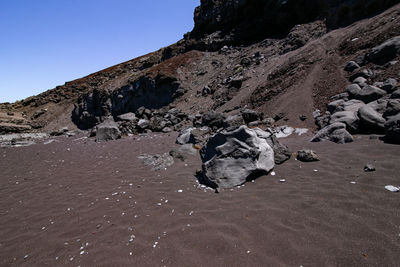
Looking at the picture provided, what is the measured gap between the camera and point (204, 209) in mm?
4465

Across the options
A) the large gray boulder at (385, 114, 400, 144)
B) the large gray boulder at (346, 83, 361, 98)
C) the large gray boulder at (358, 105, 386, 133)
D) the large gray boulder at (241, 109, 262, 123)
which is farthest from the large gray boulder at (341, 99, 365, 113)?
the large gray boulder at (241, 109, 262, 123)

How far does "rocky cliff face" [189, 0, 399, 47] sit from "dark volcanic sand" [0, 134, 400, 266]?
55.9ft

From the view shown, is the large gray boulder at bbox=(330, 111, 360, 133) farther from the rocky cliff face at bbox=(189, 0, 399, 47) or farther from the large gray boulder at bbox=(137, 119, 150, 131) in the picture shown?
the large gray boulder at bbox=(137, 119, 150, 131)

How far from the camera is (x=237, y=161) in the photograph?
5641mm

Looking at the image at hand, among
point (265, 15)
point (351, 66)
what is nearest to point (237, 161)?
point (351, 66)

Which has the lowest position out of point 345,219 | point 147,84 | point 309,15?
point 345,219

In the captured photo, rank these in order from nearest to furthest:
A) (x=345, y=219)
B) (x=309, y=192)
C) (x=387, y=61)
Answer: (x=345, y=219) → (x=309, y=192) → (x=387, y=61)

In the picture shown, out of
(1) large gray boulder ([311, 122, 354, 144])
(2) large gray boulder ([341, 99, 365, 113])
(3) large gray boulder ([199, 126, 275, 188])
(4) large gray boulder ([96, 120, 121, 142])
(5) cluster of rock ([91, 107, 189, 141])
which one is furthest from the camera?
(5) cluster of rock ([91, 107, 189, 141])

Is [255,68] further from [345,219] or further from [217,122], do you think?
[345,219]

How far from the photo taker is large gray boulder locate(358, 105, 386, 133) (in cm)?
737

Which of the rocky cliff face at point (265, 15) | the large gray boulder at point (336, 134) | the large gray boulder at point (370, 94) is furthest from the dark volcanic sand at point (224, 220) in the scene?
the rocky cliff face at point (265, 15)

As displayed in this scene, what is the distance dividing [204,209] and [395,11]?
1933cm

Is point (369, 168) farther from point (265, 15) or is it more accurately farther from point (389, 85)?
point (265, 15)

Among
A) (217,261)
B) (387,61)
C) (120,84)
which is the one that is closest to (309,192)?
(217,261)
